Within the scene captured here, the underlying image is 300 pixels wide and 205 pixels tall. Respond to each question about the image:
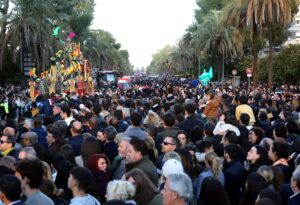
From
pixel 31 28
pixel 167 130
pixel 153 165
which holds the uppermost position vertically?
pixel 31 28

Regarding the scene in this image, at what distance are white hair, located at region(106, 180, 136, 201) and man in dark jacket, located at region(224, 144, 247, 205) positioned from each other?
98.2 inches

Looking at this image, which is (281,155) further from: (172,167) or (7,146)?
(7,146)

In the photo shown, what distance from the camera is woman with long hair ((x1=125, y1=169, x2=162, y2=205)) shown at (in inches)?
229

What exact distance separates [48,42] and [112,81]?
35.7 ft

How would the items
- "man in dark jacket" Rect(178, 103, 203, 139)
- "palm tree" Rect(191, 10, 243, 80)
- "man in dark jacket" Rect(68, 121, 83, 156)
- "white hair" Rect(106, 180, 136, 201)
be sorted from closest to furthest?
"white hair" Rect(106, 180, 136, 201), "man in dark jacket" Rect(68, 121, 83, 156), "man in dark jacket" Rect(178, 103, 203, 139), "palm tree" Rect(191, 10, 243, 80)

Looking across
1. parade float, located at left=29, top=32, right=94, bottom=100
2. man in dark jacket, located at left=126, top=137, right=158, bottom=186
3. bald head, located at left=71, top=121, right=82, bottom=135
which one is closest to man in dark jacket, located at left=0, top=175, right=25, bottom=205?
man in dark jacket, located at left=126, top=137, right=158, bottom=186

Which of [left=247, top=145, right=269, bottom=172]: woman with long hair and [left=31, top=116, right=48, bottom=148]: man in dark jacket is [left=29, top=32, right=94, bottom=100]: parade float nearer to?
[left=31, top=116, right=48, bottom=148]: man in dark jacket

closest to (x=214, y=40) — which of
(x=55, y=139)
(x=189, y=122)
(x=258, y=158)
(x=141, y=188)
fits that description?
(x=189, y=122)

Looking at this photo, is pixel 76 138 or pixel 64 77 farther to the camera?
pixel 64 77

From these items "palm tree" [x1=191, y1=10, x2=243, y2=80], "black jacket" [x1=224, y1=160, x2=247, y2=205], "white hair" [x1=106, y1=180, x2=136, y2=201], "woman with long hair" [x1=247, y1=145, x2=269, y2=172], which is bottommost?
"black jacket" [x1=224, y1=160, x2=247, y2=205]

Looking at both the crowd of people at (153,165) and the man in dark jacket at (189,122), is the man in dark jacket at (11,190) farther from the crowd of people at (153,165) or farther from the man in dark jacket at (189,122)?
the man in dark jacket at (189,122)

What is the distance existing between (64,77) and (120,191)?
82.9ft

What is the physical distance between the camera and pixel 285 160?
782 centimetres

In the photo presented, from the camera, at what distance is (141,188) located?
584 cm
